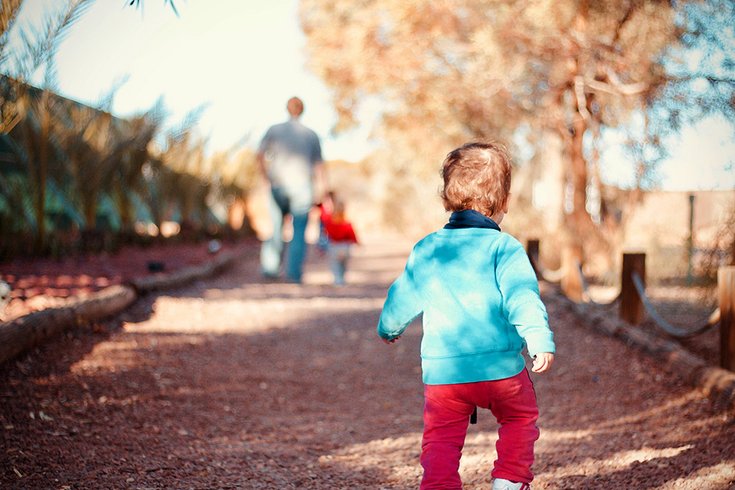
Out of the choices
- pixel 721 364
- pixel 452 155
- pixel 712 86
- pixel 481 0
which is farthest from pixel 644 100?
pixel 452 155

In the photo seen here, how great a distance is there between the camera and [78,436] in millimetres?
3113

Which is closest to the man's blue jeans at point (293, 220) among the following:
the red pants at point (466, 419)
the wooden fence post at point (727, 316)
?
the wooden fence post at point (727, 316)

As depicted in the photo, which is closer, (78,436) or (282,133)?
(78,436)

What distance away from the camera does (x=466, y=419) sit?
241 centimetres

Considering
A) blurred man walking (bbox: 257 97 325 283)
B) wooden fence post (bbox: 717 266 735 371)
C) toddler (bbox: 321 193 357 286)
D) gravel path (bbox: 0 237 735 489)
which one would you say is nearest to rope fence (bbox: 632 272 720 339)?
wooden fence post (bbox: 717 266 735 371)

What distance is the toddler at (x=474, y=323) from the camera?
2338 mm

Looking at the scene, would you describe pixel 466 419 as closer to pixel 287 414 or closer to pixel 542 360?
pixel 542 360

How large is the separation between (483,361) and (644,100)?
19.5 feet

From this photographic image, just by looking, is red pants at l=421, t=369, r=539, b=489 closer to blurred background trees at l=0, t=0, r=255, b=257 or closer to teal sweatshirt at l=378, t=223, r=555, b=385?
teal sweatshirt at l=378, t=223, r=555, b=385

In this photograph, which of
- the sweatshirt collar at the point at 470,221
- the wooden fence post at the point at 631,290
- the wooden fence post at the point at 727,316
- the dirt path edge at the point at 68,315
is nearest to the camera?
the sweatshirt collar at the point at 470,221

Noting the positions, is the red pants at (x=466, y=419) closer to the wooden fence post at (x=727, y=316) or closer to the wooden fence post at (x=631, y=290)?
the wooden fence post at (x=727, y=316)

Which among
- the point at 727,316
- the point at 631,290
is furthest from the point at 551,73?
the point at 727,316

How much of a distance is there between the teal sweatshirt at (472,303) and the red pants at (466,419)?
4 centimetres

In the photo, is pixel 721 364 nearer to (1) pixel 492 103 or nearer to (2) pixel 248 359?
(2) pixel 248 359
